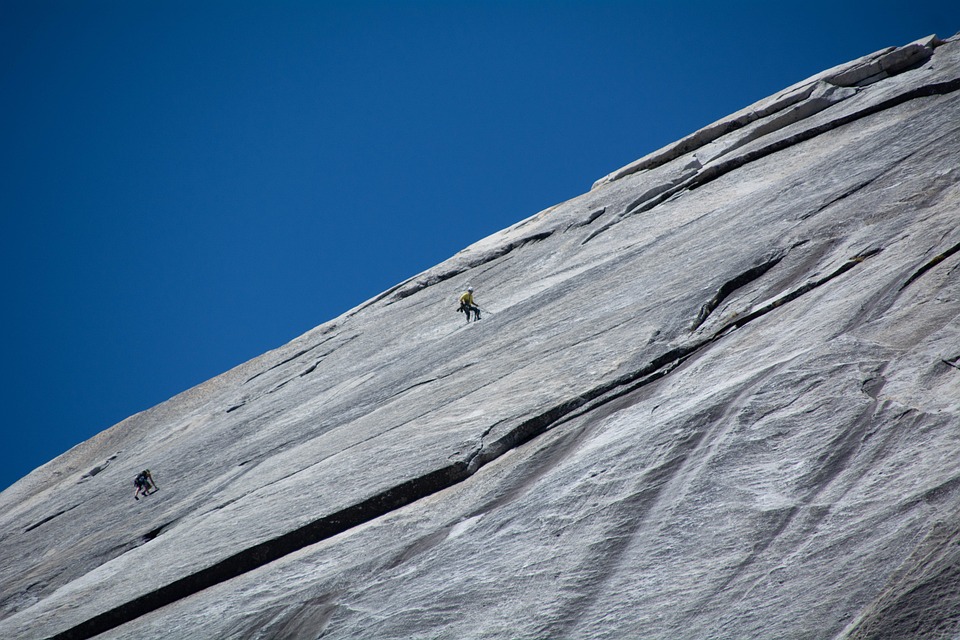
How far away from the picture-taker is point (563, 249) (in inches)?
730

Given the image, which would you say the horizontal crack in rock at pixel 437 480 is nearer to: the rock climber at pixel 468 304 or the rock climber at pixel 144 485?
the rock climber at pixel 144 485

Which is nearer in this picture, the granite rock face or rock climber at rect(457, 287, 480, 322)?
the granite rock face

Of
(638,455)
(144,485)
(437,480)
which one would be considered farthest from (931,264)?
(144,485)

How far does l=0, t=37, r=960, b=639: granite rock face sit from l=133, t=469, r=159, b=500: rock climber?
444 mm

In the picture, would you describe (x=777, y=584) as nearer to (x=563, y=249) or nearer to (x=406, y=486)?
(x=406, y=486)

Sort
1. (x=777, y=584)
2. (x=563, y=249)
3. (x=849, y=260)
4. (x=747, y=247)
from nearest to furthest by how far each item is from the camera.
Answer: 1. (x=777, y=584)
2. (x=849, y=260)
3. (x=747, y=247)
4. (x=563, y=249)

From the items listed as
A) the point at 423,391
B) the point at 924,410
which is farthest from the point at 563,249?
the point at 924,410

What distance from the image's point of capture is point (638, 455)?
8148 mm

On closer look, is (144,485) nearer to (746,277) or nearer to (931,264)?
(746,277)

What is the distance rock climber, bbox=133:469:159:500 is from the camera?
52.4ft

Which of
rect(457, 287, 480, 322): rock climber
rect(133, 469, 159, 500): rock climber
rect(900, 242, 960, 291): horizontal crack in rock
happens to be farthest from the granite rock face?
rect(457, 287, 480, 322): rock climber

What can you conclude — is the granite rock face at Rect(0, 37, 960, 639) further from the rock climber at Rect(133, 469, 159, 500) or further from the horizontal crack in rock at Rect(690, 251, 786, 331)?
the rock climber at Rect(133, 469, 159, 500)

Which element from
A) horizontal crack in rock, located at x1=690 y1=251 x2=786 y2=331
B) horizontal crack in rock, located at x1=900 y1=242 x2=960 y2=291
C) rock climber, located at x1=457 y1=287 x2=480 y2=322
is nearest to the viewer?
horizontal crack in rock, located at x1=900 y1=242 x2=960 y2=291

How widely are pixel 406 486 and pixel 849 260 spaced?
257 inches
